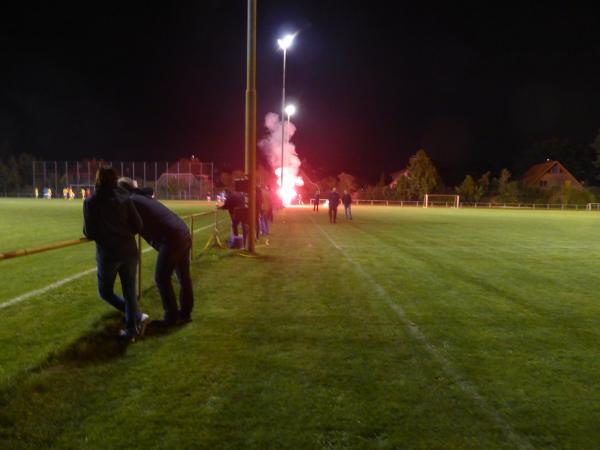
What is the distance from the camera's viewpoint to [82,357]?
445 cm

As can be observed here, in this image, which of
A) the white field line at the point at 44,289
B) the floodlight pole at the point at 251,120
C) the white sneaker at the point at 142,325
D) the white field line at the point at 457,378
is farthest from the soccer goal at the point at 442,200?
the white sneaker at the point at 142,325

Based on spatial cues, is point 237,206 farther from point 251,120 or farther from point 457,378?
point 457,378

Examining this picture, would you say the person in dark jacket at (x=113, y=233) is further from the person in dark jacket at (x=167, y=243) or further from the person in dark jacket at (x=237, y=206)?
the person in dark jacket at (x=237, y=206)

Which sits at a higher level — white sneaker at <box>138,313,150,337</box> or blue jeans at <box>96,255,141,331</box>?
blue jeans at <box>96,255,141,331</box>

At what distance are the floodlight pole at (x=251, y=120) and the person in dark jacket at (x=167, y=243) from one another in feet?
19.2

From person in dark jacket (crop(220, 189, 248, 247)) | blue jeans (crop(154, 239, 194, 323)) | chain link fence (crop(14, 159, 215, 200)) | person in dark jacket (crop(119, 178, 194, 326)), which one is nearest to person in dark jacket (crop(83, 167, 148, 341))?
person in dark jacket (crop(119, 178, 194, 326))

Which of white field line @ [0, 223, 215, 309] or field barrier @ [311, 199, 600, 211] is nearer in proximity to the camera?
white field line @ [0, 223, 215, 309]

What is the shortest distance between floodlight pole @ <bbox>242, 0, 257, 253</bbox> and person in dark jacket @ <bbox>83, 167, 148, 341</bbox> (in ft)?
21.6

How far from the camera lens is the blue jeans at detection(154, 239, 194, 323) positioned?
528cm

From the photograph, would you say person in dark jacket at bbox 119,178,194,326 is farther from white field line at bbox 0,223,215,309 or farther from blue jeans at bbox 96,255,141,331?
white field line at bbox 0,223,215,309

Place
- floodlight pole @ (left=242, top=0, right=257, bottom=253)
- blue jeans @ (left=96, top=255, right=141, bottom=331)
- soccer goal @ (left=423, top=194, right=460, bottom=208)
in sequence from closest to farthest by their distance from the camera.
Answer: blue jeans @ (left=96, top=255, right=141, bottom=331)
floodlight pole @ (left=242, top=0, right=257, bottom=253)
soccer goal @ (left=423, top=194, right=460, bottom=208)

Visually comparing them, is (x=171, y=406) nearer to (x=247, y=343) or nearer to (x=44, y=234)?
(x=247, y=343)

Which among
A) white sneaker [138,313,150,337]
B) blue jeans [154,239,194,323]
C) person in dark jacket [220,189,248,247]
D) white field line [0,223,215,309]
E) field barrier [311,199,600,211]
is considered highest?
person in dark jacket [220,189,248,247]

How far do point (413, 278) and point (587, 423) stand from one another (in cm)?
544
